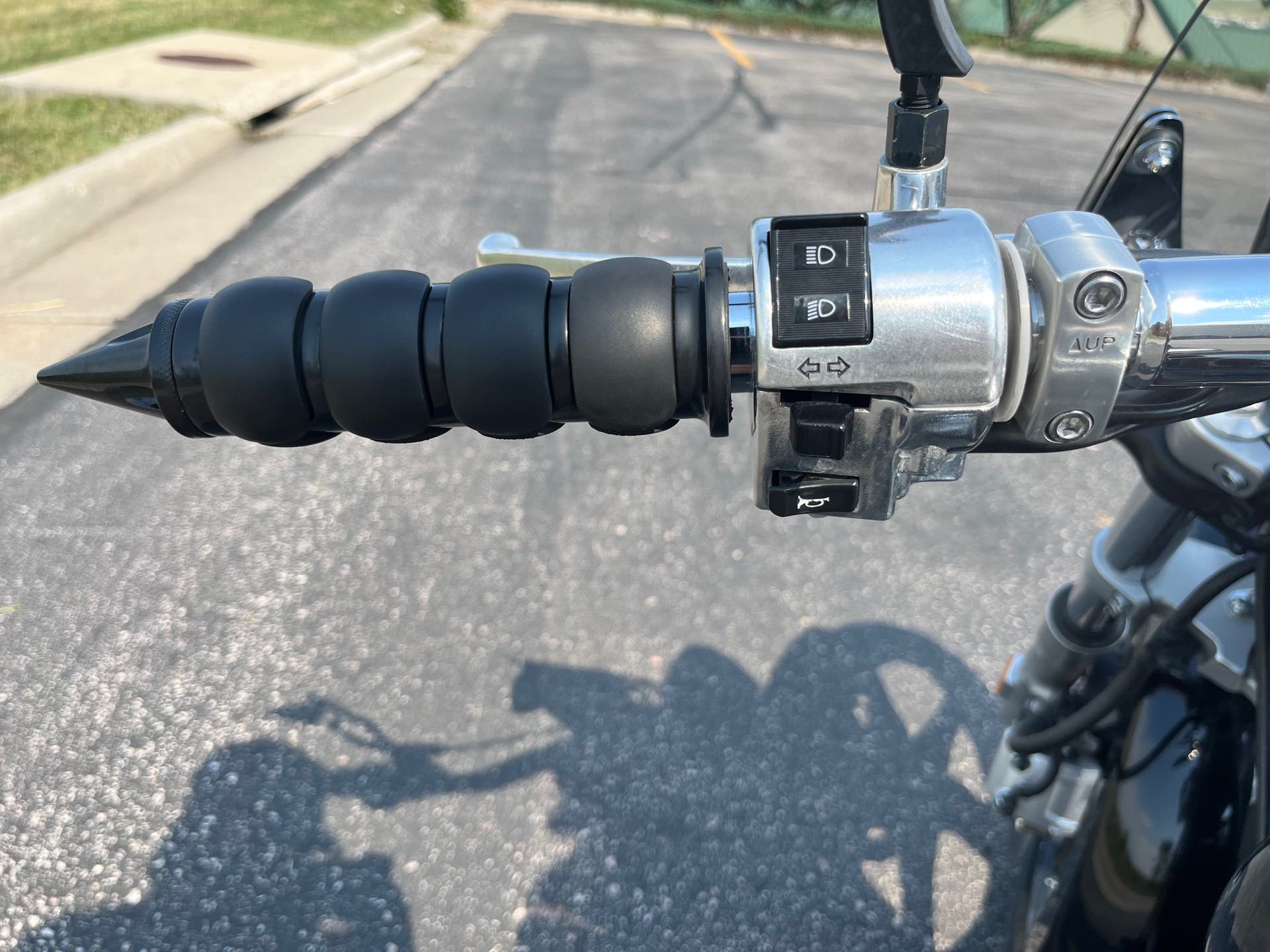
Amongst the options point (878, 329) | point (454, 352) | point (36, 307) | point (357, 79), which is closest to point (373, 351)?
point (454, 352)

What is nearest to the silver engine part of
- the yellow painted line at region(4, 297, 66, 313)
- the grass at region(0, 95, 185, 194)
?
the yellow painted line at region(4, 297, 66, 313)

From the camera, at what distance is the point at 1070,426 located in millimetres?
669

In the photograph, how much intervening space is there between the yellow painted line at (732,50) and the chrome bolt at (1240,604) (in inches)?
440

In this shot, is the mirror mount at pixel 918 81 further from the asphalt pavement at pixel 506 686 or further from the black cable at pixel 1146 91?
the asphalt pavement at pixel 506 686

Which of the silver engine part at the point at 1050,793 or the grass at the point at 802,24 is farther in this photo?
the grass at the point at 802,24

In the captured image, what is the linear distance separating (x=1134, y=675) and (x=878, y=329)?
0.91 m

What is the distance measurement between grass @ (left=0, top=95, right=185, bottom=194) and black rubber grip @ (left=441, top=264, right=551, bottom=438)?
5.28 meters

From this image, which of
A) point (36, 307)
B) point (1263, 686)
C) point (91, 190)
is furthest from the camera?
point (91, 190)

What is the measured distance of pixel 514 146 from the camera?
682 centimetres

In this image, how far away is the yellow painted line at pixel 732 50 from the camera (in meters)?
11.4

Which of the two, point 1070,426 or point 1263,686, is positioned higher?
point 1070,426

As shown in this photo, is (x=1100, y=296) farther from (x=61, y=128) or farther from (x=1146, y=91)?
(x=61, y=128)

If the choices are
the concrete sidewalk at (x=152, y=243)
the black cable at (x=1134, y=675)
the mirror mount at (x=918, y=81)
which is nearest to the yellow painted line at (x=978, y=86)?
the concrete sidewalk at (x=152, y=243)

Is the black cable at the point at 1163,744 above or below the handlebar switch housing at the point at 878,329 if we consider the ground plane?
below
